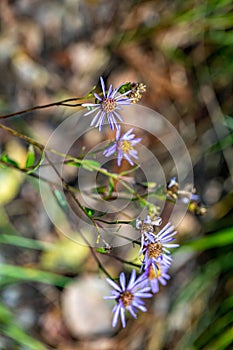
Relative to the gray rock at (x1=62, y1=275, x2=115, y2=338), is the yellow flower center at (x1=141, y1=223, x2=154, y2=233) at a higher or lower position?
lower

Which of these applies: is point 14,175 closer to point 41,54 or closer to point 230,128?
point 41,54

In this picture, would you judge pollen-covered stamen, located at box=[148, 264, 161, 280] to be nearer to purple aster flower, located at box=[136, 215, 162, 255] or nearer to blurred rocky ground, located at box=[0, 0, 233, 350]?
purple aster flower, located at box=[136, 215, 162, 255]

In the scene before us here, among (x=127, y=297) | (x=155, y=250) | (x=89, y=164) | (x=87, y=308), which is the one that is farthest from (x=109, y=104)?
(x=87, y=308)

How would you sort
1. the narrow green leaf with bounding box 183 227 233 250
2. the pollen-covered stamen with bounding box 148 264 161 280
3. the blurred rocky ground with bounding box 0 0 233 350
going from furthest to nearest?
the blurred rocky ground with bounding box 0 0 233 350 → the narrow green leaf with bounding box 183 227 233 250 → the pollen-covered stamen with bounding box 148 264 161 280

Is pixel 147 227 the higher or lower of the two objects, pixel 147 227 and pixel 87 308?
the lower

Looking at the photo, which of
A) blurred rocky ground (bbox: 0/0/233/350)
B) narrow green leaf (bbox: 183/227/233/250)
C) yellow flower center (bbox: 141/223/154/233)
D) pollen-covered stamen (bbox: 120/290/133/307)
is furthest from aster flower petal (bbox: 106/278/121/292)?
blurred rocky ground (bbox: 0/0/233/350)

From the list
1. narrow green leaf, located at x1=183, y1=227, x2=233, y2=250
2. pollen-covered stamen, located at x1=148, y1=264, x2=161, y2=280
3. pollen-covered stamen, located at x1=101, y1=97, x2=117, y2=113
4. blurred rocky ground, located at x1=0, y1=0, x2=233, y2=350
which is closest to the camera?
pollen-covered stamen, located at x1=101, y1=97, x2=117, y2=113

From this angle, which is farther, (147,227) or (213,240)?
(213,240)

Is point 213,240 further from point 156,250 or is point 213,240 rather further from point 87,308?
point 156,250
